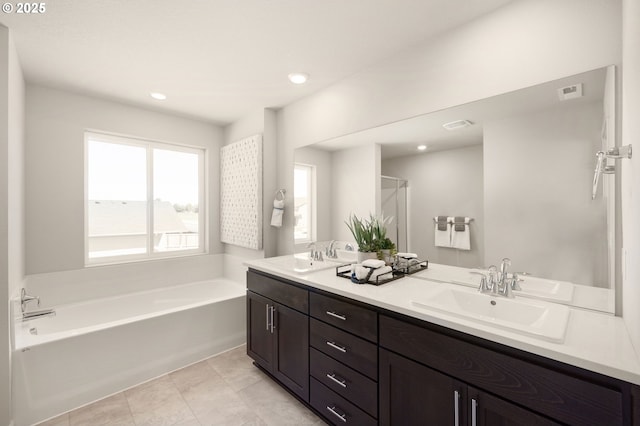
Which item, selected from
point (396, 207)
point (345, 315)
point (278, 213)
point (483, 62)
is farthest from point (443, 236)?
point (278, 213)

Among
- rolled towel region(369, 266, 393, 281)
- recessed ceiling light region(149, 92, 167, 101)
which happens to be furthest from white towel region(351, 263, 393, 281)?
recessed ceiling light region(149, 92, 167, 101)

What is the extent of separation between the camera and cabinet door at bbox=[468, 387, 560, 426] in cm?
96

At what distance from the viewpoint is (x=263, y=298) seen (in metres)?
2.27

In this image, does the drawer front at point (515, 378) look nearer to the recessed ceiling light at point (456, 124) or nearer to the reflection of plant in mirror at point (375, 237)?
the reflection of plant in mirror at point (375, 237)

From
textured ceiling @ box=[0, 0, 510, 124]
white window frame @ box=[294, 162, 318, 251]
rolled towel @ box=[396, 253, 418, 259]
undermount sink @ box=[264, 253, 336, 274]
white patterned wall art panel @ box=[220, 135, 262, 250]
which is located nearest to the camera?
textured ceiling @ box=[0, 0, 510, 124]

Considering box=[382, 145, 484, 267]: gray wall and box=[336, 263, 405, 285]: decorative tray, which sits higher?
box=[382, 145, 484, 267]: gray wall

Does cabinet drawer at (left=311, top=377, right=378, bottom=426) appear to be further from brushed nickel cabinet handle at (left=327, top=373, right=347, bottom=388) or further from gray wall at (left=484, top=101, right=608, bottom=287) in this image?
gray wall at (left=484, top=101, right=608, bottom=287)

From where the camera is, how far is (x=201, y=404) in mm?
1999

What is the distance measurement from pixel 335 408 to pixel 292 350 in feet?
1.53

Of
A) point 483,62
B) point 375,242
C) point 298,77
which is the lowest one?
point 375,242

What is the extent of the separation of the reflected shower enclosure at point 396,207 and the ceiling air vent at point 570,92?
0.91 metres

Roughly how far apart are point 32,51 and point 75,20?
0.66 meters

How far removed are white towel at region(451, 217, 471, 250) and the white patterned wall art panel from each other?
78.1 inches

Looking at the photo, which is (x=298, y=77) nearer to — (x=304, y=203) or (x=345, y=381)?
(x=304, y=203)
